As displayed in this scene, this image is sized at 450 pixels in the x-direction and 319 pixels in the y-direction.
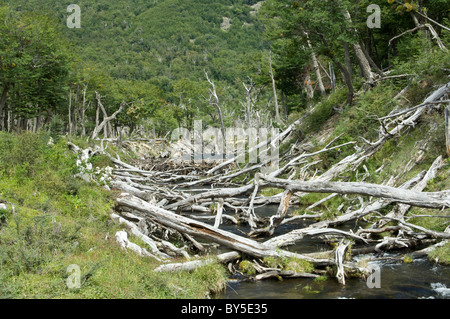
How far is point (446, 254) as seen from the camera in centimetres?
838

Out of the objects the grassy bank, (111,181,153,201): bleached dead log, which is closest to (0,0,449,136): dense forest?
(111,181,153,201): bleached dead log

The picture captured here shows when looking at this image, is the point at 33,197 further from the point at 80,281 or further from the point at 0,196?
the point at 80,281

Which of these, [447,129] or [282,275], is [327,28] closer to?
[447,129]

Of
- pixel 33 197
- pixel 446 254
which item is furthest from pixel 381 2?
pixel 33 197

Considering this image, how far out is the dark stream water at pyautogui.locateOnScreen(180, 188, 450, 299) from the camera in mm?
7029

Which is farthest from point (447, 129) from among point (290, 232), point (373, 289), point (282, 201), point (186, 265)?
point (186, 265)

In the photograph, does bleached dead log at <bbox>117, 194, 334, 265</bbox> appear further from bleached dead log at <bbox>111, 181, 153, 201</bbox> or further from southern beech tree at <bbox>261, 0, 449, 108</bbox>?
southern beech tree at <bbox>261, 0, 449, 108</bbox>

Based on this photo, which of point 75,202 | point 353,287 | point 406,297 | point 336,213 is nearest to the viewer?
point 406,297

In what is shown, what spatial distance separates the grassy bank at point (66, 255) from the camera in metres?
6.16

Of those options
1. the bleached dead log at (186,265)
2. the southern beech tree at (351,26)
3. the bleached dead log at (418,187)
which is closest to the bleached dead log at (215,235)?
the bleached dead log at (186,265)

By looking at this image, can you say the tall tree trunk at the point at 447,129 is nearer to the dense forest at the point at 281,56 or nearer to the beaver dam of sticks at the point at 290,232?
the beaver dam of sticks at the point at 290,232

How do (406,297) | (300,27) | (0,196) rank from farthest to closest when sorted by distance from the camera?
1. (300,27)
2. (0,196)
3. (406,297)

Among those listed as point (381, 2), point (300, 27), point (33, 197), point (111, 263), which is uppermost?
point (381, 2)

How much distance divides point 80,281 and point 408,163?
37.8ft
